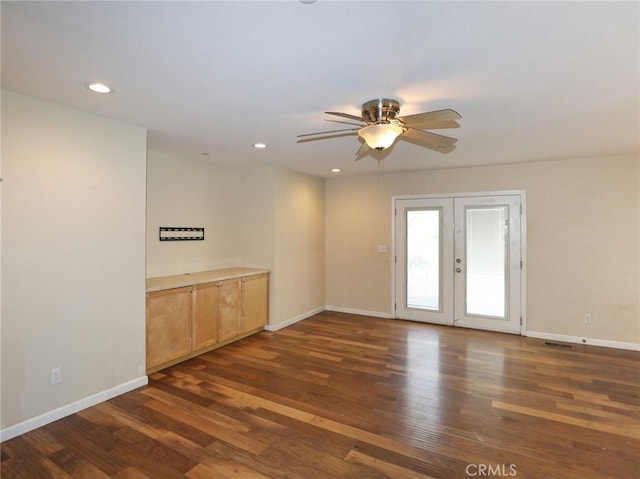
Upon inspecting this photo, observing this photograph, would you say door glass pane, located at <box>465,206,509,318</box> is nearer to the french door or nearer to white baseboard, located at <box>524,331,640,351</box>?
the french door

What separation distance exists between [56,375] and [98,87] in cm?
221

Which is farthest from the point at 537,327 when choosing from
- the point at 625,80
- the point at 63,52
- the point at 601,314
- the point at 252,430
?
the point at 63,52

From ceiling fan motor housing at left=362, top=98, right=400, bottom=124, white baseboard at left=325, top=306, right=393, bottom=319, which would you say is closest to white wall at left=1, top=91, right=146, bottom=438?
ceiling fan motor housing at left=362, top=98, right=400, bottom=124

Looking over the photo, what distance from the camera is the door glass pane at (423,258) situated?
5.42 meters

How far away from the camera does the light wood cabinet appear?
348 cm

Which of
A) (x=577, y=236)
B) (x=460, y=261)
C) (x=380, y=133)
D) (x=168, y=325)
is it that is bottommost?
(x=168, y=325)

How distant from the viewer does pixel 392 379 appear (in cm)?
338

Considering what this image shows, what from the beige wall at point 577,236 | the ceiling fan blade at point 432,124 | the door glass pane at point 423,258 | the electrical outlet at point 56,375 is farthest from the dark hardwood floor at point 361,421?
the ceiling fan blade at point 432,124

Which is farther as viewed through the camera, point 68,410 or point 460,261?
point 460,261

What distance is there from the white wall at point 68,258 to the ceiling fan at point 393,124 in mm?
2032

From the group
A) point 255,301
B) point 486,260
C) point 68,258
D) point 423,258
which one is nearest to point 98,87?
point 68,258

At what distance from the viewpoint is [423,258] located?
5.52 meters

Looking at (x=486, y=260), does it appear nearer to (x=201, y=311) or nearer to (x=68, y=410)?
(x=201, y=311)

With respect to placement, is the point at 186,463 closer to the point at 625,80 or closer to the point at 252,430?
the point at 252,430
